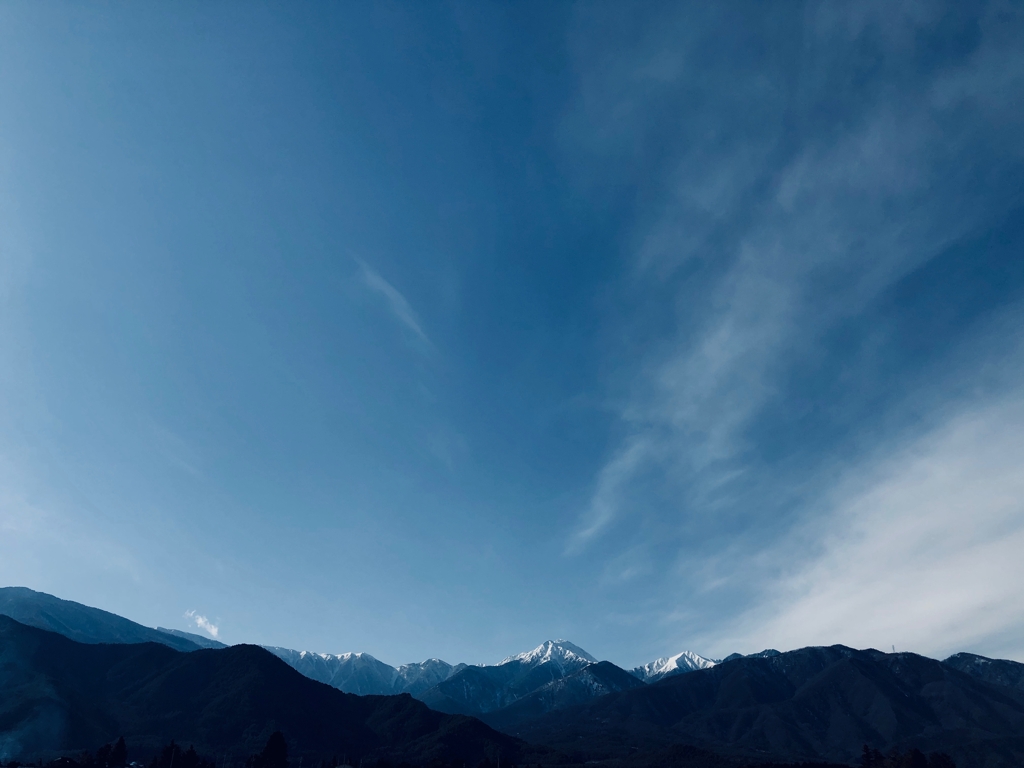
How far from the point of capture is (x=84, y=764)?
189m

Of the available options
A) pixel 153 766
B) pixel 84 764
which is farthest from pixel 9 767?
pixel 153 766

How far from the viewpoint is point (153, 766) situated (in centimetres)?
19738

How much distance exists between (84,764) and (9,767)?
2911 cm

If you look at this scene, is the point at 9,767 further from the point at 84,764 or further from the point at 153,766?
the point at 153,766

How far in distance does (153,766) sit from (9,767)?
139 ft

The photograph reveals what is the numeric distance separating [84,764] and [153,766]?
18264 mm

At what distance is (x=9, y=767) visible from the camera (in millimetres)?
196500
